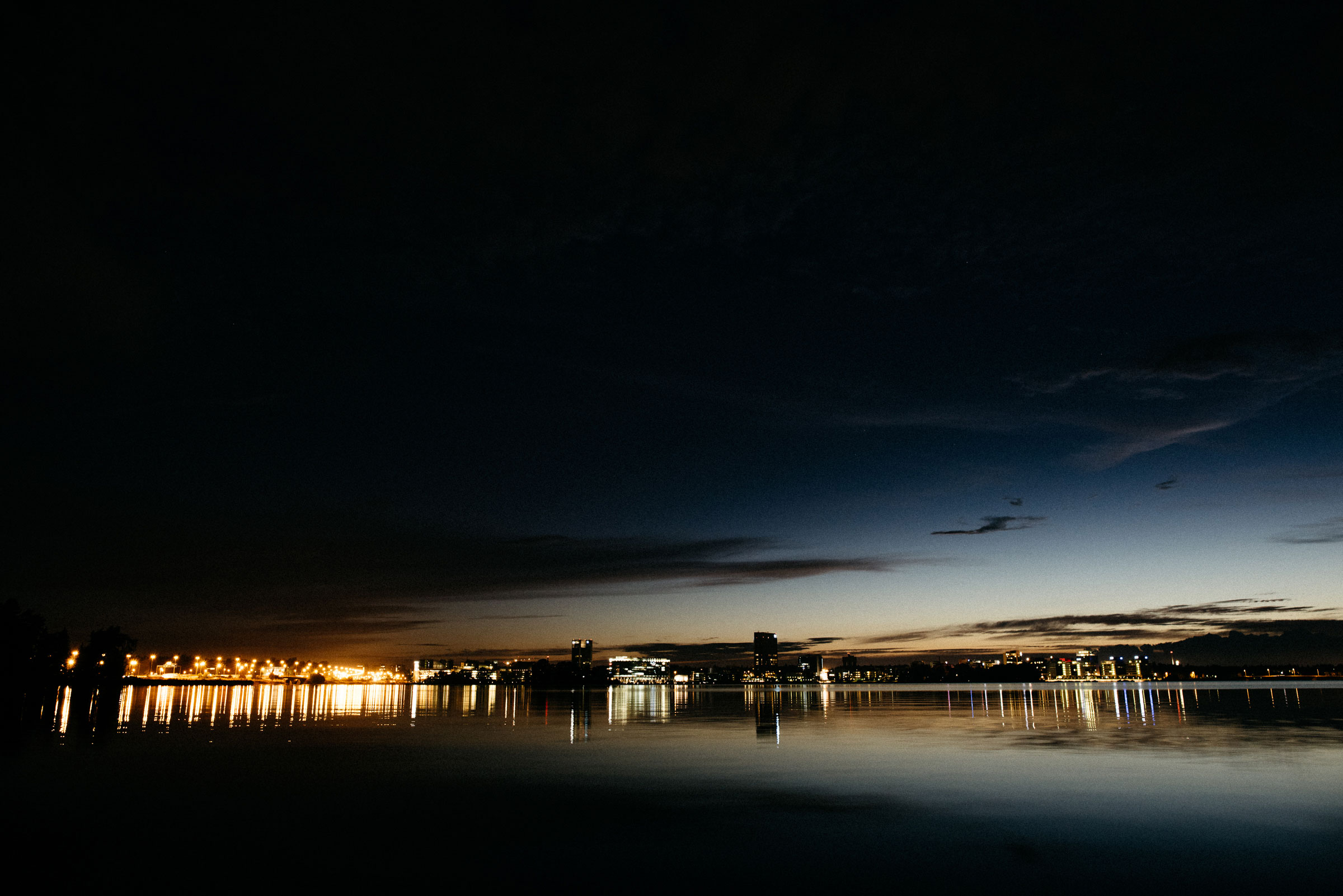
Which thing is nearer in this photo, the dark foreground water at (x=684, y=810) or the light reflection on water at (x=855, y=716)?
the dark foreground water at (x=684, y=810)

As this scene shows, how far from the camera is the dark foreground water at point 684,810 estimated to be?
60.5 feet

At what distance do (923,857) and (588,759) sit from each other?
2328cm

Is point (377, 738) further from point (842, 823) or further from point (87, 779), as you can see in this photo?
point (842, 823)

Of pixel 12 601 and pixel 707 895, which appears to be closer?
pixel 707 895

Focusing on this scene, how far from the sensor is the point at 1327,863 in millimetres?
19484

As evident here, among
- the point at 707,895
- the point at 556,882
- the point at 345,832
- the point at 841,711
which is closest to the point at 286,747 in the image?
the point at 345,832

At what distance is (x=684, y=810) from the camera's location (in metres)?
26.0

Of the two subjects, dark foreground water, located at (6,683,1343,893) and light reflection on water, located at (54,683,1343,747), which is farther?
light reflection on water, located at (54,683,1343,747)

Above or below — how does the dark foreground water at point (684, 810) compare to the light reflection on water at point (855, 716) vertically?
above

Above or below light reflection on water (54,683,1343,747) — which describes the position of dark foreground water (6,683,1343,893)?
above

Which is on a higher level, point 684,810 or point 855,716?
point 684,810

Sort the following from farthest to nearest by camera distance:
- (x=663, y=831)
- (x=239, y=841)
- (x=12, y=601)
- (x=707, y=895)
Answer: (x=12, y=601) → (x=663, y=831) → (x=239, y=841) → (x=707, y=895)

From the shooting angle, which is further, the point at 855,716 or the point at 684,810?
the point at 855,716

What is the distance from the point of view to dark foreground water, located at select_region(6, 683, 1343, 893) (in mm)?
18438
